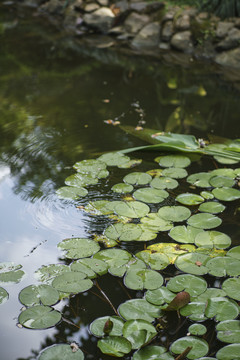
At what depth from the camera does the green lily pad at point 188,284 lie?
5.78ft

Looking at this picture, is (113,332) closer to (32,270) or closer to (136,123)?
(32,270)

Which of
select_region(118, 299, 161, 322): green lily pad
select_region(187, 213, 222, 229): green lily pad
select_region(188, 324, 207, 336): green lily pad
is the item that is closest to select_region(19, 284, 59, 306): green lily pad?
select_region(118, 299, 161, 322): green lily pad

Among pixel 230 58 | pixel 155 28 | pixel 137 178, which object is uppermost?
pixel 155 28

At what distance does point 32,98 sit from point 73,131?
2.70ft

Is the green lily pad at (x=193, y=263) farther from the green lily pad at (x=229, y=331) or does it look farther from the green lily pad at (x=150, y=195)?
the green lily pad at (x=150, y=195)

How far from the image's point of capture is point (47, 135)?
3160mm

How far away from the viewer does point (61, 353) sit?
1517 millimetres

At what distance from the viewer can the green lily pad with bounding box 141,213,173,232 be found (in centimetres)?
214

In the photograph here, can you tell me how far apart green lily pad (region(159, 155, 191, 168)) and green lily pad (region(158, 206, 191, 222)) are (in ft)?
1.59

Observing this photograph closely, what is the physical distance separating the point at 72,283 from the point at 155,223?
57 cm

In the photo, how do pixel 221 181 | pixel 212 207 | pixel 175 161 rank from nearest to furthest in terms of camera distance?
pixel 212 207
pixel 221 181
pixel 175 161

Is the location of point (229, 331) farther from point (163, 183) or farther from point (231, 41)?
point (231, 41)

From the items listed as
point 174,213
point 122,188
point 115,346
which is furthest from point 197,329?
point 122,188

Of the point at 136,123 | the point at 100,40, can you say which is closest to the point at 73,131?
the point at 136,123
